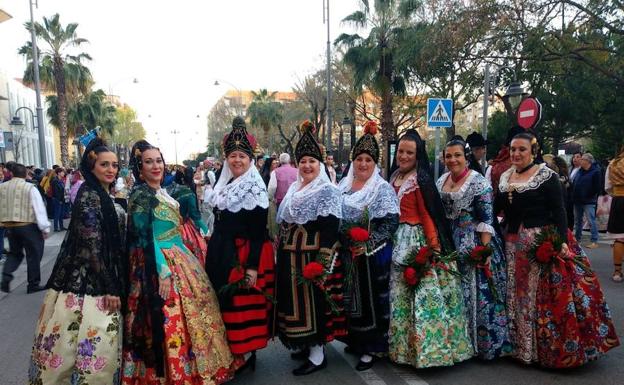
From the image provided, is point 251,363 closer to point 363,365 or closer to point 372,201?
point 363,365

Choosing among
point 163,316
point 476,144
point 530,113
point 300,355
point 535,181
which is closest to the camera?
point 163,316

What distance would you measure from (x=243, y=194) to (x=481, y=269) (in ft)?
7.23

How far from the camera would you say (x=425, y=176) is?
3.83m

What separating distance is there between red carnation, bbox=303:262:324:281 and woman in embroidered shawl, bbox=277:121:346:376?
0.26 feet

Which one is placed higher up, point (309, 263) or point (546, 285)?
point (309, 263)

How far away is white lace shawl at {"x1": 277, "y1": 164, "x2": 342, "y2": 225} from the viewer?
356cm

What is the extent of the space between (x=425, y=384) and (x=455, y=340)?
1.56ft

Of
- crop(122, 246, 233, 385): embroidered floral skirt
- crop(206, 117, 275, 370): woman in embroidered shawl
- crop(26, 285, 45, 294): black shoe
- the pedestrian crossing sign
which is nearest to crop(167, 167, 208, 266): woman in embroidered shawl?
crop(206, 117, 275, 370): woman in embroidered shawl

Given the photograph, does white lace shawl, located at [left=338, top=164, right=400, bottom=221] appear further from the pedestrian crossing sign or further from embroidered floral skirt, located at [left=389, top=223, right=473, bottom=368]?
the pedestrian crossing sign

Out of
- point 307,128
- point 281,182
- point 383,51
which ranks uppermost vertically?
point 383,51

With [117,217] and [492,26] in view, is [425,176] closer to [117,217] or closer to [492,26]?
[117,217]

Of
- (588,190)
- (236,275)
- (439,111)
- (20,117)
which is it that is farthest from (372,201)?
(20,117)

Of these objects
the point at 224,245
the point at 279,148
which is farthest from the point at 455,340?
the point at 279,148

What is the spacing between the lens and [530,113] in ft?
17.9
